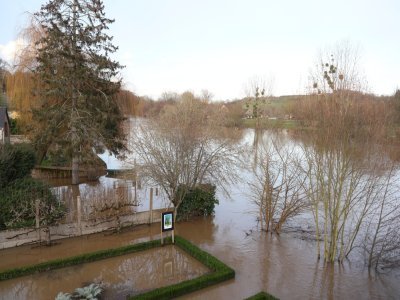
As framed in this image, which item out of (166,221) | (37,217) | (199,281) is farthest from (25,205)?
(199,281)

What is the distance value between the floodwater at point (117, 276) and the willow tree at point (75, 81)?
10.2 meters

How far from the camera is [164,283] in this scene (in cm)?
855

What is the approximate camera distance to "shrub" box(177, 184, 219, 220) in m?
13.8

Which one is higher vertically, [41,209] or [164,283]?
[41,209]

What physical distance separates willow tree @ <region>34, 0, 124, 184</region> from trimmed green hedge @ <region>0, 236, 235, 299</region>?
965cm

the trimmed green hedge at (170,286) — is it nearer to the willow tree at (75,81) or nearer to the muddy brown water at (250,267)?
the muddy brown water at (250,267)

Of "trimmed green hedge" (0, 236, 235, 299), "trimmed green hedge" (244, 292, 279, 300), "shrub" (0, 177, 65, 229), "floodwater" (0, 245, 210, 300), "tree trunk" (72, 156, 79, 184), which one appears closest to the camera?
"trimmed green hedge" (244, 292, 279, 300)

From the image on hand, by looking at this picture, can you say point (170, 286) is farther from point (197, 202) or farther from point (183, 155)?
point (183, 155)

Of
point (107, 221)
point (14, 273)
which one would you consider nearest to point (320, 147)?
point (107, 221)

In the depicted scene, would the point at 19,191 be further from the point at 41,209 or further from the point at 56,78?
the point at 56,78

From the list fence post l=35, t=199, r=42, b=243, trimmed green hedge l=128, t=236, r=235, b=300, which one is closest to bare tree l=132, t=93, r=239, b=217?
trimmed green hedge l=128, t=236, r=235, b=300

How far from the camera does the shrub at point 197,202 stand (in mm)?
13773

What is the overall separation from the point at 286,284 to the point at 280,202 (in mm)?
5169

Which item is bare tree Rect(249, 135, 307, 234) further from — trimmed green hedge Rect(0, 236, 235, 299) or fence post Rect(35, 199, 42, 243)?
fence post Rect(35, 199, 42, 243)
